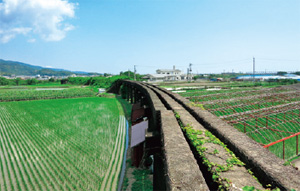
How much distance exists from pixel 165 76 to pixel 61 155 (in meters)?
66.1

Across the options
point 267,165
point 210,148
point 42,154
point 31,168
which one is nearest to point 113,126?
point 42,154

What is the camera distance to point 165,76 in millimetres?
73812

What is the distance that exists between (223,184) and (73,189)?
20.1 ft

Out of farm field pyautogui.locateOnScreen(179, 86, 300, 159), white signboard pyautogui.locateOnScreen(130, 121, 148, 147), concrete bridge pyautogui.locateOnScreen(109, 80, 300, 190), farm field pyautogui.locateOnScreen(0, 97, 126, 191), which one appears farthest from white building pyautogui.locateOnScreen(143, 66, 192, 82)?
concrete bridge pyautogui.locateOnScreen(109, 80, 300, 190)

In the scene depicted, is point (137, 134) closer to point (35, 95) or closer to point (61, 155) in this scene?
point (61, 155)

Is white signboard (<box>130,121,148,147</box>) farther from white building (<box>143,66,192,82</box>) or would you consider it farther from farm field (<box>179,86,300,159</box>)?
white building (<box>143,66,192,82</box>)

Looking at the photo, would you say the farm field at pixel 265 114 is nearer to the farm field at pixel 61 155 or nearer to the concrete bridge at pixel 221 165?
the concrete bridge at pixel 221 165

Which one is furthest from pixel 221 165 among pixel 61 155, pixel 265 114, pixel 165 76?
pixel 165 76

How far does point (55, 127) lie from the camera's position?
1498 centimetres

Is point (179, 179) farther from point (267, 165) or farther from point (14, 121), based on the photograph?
point (14, 121)

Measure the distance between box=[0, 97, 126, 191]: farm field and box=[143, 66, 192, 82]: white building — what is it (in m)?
55.7

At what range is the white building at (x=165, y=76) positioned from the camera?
7132 cm

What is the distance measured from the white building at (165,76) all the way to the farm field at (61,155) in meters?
55.7

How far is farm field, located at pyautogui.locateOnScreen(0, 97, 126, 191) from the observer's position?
284 inches
